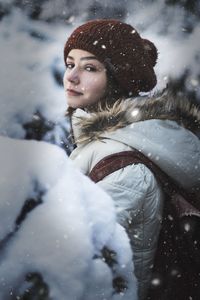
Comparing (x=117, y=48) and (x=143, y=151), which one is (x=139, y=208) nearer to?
(x=143, y=151)

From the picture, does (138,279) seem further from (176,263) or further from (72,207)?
(72,207)

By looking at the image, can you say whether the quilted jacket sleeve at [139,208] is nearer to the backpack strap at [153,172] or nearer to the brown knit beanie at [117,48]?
the backpack strap at [153,172]

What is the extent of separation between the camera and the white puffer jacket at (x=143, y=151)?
136cm

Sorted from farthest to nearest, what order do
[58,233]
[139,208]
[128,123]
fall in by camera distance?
1. [128,123]
2. [139,208]
3. [58,233]

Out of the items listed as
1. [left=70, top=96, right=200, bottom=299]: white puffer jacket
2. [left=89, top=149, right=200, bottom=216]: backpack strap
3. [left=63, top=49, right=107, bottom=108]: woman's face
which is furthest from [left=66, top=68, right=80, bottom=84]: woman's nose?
[left=89, top=149, right=200, bottom=216]: backpack strap

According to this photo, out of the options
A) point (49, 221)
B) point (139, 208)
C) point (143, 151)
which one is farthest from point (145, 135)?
point (49, 221)

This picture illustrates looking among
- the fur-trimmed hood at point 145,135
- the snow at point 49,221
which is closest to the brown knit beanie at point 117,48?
the fur-trimmed hood at point 145,135

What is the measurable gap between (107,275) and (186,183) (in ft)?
1.39

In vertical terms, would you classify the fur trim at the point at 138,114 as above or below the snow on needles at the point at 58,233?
above

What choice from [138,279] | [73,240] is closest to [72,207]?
[73,240]

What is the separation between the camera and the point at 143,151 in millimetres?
1432

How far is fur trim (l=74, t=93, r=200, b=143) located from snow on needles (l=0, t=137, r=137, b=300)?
225 mm

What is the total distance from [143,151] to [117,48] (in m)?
0.40

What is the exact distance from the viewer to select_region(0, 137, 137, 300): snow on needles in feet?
4.10
